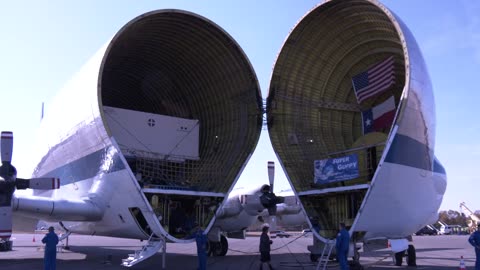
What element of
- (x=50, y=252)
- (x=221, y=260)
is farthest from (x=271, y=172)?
(x=50, y=252)

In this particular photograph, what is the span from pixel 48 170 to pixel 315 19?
43.8 feet

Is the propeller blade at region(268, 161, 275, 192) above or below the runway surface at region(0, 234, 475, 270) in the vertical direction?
above

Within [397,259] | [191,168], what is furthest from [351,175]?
[191,168]

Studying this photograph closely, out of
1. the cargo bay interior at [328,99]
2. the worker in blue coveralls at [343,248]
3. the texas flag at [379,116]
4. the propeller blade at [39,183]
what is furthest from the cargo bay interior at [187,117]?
the worker in blue coveralls at [343,248]

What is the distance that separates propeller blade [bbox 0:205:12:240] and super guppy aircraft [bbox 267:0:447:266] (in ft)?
29.7

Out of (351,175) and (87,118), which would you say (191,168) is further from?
(351,175)

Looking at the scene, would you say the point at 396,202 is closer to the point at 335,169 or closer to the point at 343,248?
the point at 343,248

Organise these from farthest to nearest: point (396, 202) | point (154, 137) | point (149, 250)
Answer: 1. point (154, 137)
2. point (149, 250)
3. point (396, 202)

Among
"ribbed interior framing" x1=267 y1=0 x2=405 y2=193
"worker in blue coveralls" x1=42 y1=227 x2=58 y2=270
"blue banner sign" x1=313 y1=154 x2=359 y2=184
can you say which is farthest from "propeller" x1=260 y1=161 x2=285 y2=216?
"worker in blue coveralls" x1=42 y1=227 x2=58 y2=270

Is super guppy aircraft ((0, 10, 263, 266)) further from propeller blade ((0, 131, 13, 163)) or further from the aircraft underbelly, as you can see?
the aircraft underbelly

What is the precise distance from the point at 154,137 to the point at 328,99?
22.1ft

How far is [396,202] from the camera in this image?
14.4m

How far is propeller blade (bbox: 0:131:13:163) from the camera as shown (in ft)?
53.2

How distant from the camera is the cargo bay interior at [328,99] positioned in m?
16.7
